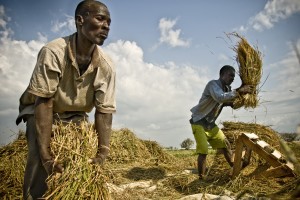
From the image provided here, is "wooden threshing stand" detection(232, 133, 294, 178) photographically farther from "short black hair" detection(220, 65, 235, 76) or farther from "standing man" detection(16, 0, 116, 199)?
"standing man" detection(16, 0, 116, 199)

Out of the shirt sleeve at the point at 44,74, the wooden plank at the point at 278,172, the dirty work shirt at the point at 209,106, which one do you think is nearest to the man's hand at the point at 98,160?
the shirt sleeve at the point at 44,74

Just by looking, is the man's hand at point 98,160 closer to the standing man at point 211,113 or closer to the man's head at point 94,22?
the man's head at point 94,22

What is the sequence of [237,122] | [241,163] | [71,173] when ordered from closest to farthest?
[71,173], [241,163], [237,122]

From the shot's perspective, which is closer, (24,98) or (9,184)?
(24,98)

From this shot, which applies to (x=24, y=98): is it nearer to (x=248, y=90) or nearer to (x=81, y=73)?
(x=81, y=73)

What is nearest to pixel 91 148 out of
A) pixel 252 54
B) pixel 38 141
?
pixel 38 141

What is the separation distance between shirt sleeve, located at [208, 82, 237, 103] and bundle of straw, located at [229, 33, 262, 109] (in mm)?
180

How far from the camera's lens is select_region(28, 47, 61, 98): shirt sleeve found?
107 inches

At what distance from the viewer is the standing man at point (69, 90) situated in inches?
107

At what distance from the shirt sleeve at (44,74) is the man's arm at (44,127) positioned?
3.3 inches

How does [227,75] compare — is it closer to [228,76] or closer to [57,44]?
[228,76]

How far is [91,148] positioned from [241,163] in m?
3.62

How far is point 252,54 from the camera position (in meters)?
5.65

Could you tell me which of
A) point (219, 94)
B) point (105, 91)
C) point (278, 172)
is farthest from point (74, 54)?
point (278, 172)
